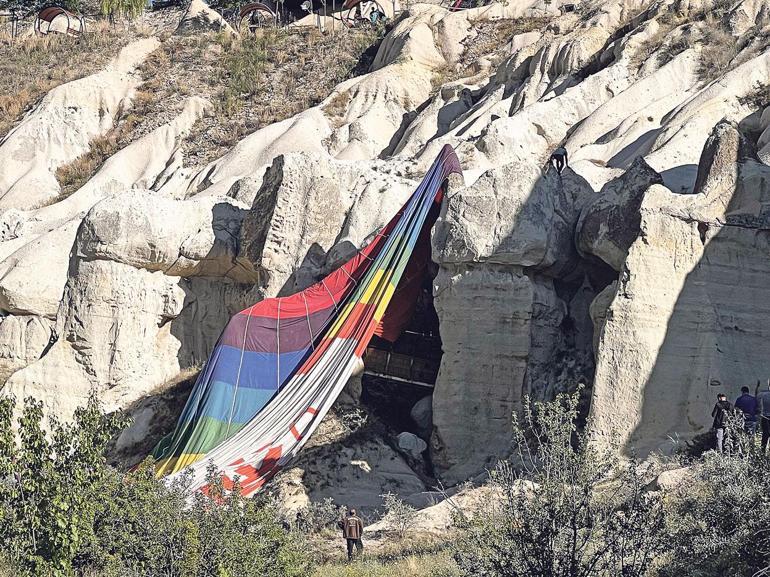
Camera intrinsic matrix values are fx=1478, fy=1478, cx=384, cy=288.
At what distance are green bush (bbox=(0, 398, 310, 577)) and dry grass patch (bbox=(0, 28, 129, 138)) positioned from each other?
33327mm

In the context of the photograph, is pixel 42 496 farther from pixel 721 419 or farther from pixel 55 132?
pixel 55 132

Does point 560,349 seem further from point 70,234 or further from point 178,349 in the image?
point 70,234

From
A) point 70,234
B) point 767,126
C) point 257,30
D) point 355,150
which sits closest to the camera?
point 767,126

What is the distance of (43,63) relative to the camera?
52562 mm

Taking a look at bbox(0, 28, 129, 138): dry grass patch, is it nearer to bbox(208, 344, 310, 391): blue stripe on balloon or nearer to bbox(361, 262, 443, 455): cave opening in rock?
bbox(361, 262, 443, 455): cave opening in rock

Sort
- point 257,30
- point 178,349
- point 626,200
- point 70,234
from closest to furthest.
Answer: point 626,200 → point 178,349 → point 70,234 → point 257,30

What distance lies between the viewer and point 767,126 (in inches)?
1030

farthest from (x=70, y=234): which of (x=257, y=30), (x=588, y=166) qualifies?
(x=257, y=30)

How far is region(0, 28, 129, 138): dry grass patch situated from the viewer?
160 ft

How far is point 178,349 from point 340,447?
5.70 metres

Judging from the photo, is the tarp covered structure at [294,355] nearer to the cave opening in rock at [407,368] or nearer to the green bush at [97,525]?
the cave opening in rock at [407,368]

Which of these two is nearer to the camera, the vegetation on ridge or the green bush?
the vegetation on ridge

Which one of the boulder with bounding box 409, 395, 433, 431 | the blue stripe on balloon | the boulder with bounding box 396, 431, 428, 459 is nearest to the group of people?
the boulder with bounding box 396, 431, 428, 459

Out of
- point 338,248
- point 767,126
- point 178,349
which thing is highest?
point 767,126
